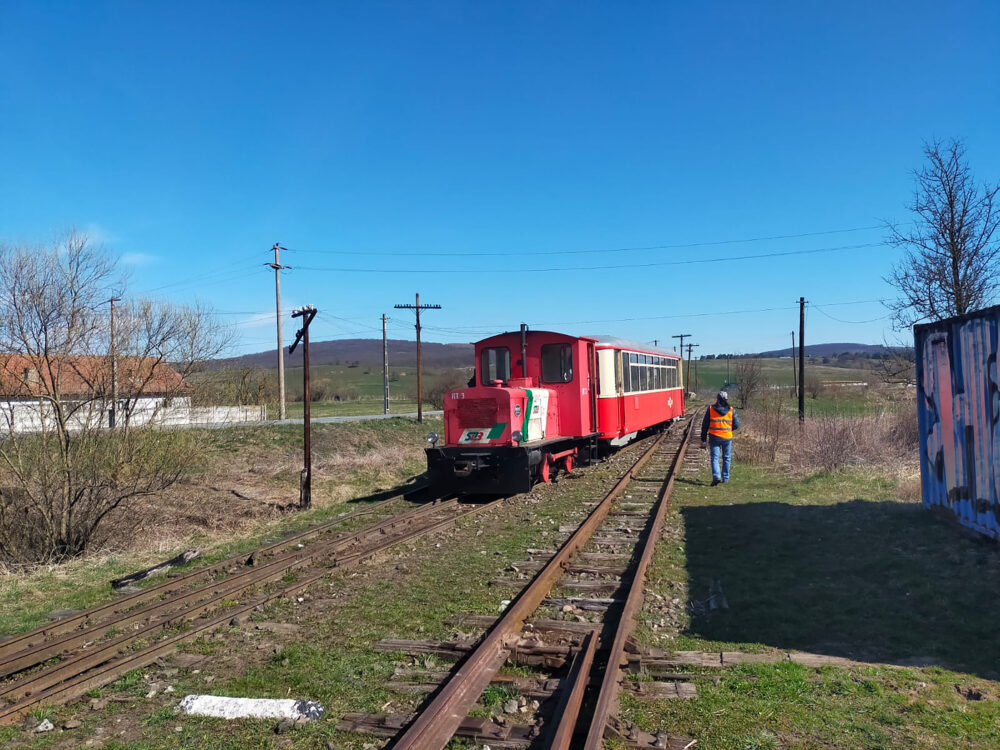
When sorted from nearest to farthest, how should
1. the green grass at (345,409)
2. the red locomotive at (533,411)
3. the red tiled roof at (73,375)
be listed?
the red tiled roof at (73,375)
the red locomotive at (533,411)
the green grass at (345,409)

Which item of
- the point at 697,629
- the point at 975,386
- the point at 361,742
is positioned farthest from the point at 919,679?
the point at 975,386

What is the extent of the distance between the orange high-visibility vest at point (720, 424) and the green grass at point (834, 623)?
2.67 metres

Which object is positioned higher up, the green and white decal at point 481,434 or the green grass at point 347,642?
the green and white decal at point 481,434

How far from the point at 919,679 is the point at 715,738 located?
1683 mm

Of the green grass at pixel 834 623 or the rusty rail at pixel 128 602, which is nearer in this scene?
the green grass at pixel 834 623

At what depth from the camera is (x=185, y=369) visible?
1864 cm

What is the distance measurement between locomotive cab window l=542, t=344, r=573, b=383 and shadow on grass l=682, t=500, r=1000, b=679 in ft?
17.4

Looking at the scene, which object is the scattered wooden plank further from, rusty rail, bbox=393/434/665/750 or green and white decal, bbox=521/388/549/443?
green and white decal, bbox=521/388/549/443

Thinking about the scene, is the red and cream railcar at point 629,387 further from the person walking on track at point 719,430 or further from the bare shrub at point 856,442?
the bare shrub at point 856,442

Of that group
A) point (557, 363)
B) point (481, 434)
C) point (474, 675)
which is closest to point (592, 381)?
point (557, 363)

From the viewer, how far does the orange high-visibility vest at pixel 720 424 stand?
1284cm

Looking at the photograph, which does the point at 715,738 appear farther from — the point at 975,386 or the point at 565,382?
the point at 565,382

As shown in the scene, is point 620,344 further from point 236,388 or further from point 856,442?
point 236,388

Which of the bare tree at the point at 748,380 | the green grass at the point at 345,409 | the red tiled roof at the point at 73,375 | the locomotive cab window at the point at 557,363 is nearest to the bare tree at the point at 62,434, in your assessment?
the red tiled roof at the point at 73,375
